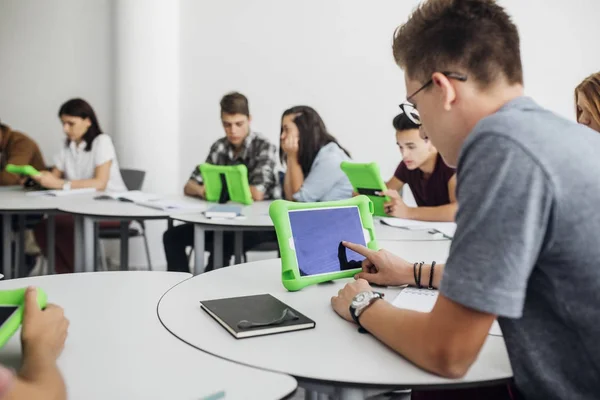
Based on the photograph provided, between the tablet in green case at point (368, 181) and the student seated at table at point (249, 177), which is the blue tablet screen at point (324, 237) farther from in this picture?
the student seated at table at point (249, 177)

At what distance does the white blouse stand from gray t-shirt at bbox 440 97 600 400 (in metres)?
3.30

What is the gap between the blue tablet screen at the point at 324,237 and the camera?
137 cm

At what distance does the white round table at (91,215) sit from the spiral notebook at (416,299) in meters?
1.59

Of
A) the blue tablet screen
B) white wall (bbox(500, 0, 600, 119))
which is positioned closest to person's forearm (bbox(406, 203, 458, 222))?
the blue tablet screen

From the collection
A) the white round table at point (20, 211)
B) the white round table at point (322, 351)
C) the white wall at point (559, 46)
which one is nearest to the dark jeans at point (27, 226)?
the white round table at point (20, 211)

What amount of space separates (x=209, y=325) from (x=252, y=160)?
96.3 inches

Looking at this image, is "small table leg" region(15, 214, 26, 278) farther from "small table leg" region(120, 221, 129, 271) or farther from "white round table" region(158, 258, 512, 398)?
"white round table" region(158, 258, 512, 398)

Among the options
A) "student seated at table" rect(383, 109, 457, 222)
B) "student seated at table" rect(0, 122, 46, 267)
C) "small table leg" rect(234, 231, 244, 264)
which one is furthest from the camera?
"student seated at table" rect(0, 122, 46, 267)

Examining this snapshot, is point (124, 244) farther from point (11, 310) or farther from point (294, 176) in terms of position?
point (11, 310)

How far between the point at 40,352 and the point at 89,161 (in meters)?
3.19

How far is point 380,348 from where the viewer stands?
3.33 ft

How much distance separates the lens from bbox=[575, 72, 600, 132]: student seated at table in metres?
2.11

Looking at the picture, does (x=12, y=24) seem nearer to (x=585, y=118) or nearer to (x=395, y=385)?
(x=585, y=118)

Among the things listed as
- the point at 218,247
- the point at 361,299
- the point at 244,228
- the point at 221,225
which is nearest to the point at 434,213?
the point at 244,228
